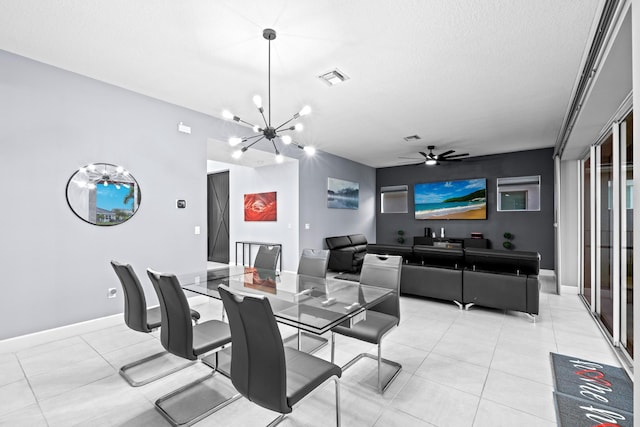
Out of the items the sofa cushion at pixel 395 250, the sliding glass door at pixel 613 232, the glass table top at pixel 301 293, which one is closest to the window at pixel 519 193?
the sliding glass door at pixel 613 232

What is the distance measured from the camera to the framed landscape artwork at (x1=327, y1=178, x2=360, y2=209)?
7078mm

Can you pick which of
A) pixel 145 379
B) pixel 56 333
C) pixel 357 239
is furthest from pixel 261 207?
pixel 145 379

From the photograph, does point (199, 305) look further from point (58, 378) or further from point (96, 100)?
point (96, 100)

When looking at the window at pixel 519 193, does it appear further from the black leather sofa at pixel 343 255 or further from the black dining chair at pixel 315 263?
the black dining chair at pixel 315 263

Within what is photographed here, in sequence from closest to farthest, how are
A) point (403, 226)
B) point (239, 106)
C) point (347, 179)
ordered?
point (239, 106) → point (347, 179) → point (403, 226)

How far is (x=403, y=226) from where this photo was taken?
28.0 ft

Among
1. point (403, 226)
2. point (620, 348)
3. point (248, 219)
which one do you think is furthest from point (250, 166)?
point (620, 348)

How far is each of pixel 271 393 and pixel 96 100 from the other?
382cm

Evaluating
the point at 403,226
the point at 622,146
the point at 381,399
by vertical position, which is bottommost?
the point at 381,399

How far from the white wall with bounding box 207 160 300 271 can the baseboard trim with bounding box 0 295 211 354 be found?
3344 millimetres

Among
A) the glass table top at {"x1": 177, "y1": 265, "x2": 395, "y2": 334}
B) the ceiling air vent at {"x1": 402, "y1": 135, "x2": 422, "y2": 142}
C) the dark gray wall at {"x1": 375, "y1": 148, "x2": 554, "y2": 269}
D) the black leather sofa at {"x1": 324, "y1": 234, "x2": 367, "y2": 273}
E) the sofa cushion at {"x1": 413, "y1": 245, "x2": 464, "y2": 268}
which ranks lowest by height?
the black leather sofa at {"x1": 324, "y1": 234, "x2": 367, "y2": 273}

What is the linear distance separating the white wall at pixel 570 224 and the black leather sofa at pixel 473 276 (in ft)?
6.76

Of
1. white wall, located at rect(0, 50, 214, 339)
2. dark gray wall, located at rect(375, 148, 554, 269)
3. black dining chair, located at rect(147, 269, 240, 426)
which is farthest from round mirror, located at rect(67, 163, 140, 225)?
dark gray wall, located at rect(375, 148, 554, 269)

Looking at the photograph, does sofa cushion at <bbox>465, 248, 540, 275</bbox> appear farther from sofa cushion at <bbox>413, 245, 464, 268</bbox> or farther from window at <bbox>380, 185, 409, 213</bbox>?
window at <bbox>380, 185, 409, 213</bbox>
